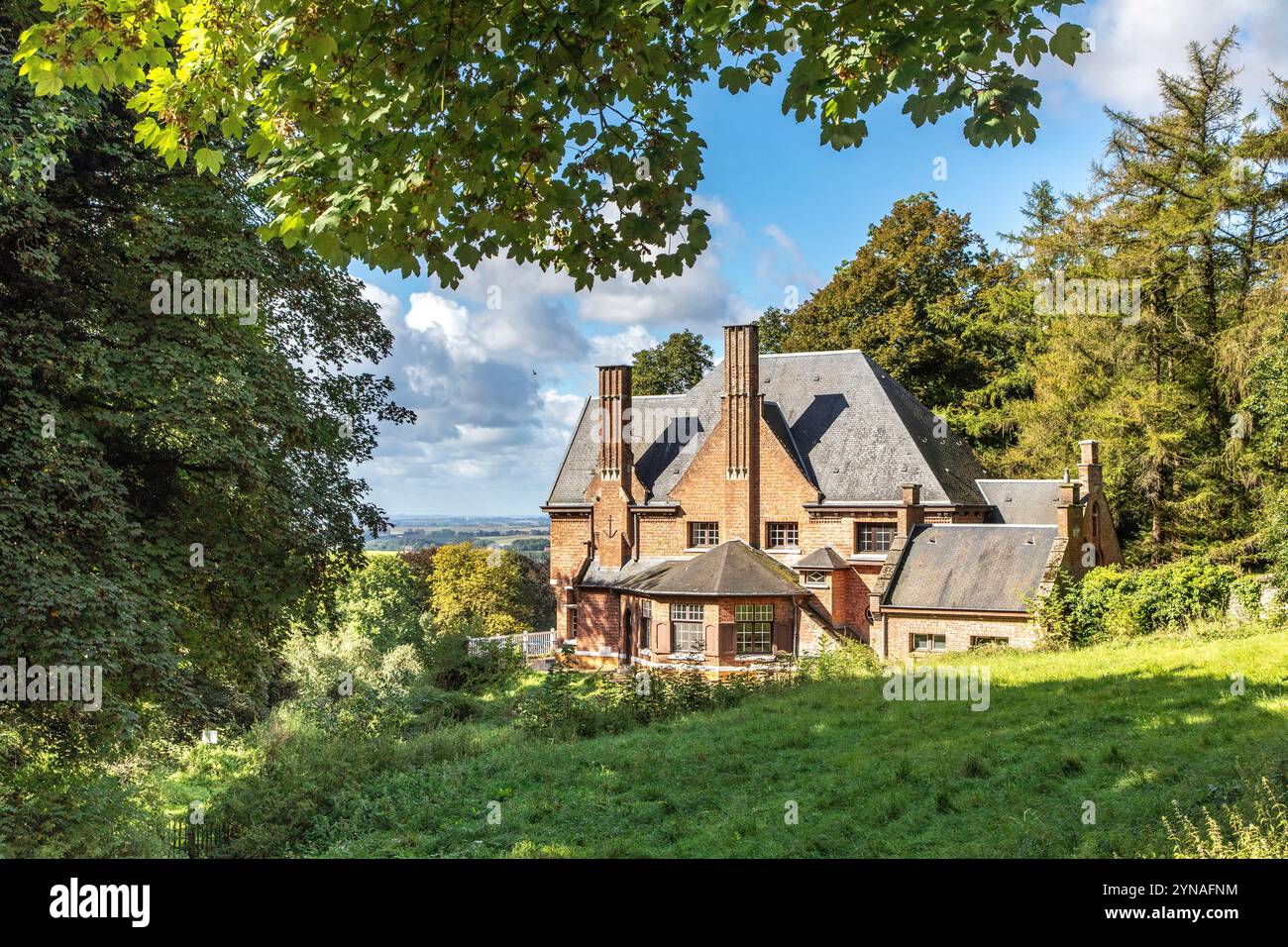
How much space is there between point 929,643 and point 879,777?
58.9 ft

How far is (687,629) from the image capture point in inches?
1185

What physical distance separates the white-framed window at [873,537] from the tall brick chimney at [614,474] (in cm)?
919

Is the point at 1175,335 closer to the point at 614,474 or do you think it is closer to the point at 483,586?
the point at 614,474

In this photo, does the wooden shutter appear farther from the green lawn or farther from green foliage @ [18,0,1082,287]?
green foliage @ [18,0,1082,287]

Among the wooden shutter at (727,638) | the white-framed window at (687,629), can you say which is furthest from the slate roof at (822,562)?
the white-framed window at (687,629)

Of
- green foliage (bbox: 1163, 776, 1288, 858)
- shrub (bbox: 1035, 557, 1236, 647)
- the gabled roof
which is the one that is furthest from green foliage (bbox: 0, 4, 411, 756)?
shrub (bbox: 1035, 557, 1236, 647)

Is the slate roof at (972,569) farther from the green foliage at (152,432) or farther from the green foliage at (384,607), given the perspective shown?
the green foliage at (152,432)

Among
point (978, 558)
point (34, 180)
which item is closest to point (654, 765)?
point (34, 180)

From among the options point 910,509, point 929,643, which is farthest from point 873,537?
point 929,643

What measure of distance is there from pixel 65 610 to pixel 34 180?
5.18 meters

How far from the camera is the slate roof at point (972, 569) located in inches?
1032

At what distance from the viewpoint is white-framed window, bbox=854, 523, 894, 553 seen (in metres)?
30.9

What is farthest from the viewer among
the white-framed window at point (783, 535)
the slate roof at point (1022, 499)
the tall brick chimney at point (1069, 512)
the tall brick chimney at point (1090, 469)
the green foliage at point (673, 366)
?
the green foliage at point (673, 366)

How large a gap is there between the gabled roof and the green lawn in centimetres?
1314
